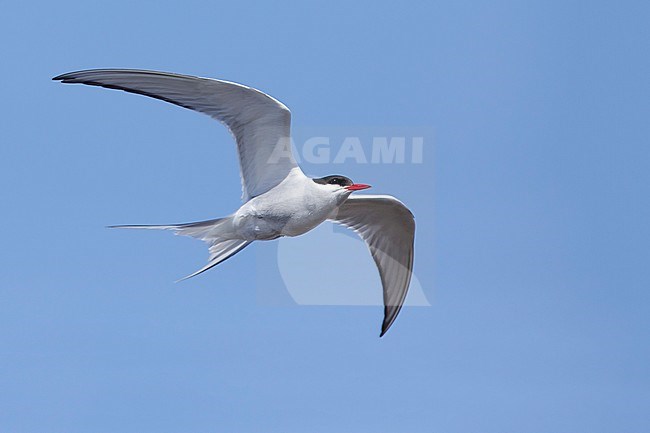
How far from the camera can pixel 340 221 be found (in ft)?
38.3

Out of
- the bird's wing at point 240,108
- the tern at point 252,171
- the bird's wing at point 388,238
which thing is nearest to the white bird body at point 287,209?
the tern at point 252,171

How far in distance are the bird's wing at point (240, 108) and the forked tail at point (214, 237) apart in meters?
0.38

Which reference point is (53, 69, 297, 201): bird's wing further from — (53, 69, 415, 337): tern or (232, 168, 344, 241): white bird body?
(232, 168, 344, 241): white bird body

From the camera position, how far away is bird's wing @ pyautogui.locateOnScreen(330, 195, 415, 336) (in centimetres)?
1127

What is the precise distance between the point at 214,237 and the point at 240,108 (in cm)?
126

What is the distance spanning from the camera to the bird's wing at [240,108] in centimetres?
895

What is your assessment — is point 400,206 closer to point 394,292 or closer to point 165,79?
point 394,292

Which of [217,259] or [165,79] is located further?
[217,259]

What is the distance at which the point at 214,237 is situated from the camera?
9992 millimetres

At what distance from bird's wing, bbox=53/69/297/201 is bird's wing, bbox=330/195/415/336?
5.10ft

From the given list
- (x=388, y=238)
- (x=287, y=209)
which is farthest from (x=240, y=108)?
(x=388, y=238)

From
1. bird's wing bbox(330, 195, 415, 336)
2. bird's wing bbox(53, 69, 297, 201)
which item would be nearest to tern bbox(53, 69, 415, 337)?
bird's wing bbox(53, 69, 297, 201)

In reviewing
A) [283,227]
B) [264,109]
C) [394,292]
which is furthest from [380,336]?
[264,109]

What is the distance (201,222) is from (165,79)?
4.90 ft
